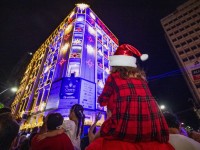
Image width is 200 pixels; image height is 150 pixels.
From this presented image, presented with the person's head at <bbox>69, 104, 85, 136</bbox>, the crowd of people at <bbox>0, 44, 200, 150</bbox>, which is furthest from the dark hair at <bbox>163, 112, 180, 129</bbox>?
the person's head at <bbox>69, 104, 85, 136</bbox>

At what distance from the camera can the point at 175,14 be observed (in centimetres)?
4438

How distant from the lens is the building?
3228 centimetres

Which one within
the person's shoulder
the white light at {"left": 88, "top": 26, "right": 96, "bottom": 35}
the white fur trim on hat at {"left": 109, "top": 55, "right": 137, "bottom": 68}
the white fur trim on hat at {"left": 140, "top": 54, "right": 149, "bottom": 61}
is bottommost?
the person's shoulder

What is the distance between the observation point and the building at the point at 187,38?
3228 centimetres

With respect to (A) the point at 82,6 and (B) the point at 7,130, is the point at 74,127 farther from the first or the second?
(A) the point at 82,6

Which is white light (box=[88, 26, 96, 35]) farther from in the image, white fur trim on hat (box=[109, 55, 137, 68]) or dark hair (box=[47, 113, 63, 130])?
white fur trim on hat (box=[109, 55, 137, 68])

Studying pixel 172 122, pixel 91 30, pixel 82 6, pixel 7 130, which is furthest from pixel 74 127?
pixel 82 6

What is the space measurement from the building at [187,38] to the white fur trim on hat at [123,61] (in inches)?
1391

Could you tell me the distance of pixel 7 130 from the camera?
179 cm

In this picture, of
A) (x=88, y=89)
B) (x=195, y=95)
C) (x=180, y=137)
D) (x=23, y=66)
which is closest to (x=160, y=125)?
(x=180, y=137)

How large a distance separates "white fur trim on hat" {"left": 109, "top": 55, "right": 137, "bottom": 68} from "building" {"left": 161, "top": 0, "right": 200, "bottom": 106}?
3533 centimetres

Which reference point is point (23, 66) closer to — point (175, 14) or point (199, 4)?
point (175, 14)

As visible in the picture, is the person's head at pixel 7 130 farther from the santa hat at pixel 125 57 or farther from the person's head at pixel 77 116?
the santa hat at pixel 125 57

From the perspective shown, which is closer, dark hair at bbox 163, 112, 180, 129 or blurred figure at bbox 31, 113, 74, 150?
blurred figure at bbox 31, 113, 74, 150
